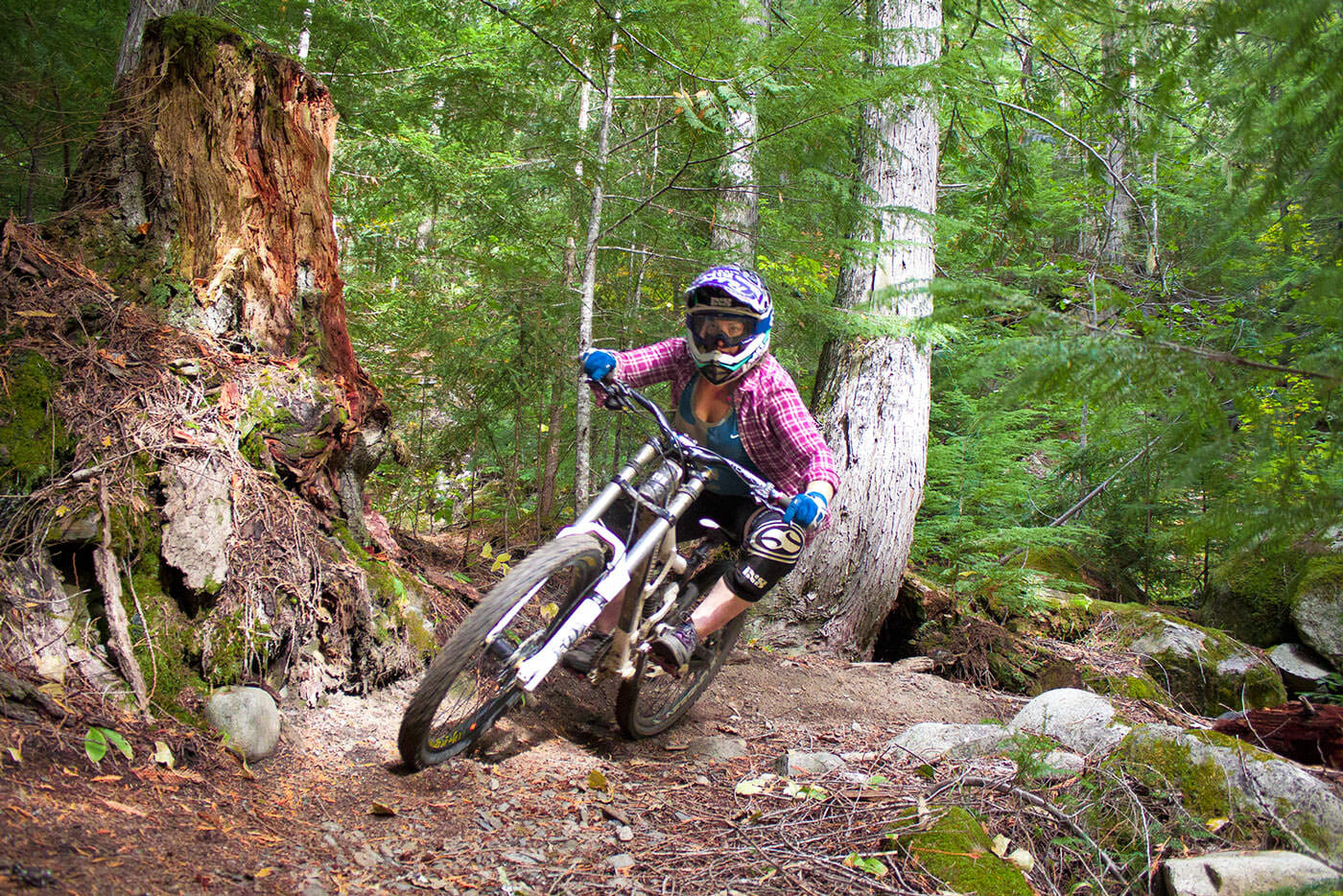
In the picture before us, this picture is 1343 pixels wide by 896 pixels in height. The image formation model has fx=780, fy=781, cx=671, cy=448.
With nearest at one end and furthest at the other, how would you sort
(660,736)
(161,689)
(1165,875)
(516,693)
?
(1165,875), (161,689), (516,693), (660,736)

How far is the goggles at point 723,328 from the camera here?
3850 mm

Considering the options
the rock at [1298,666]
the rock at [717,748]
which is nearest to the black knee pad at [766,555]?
the rock at [717,748]

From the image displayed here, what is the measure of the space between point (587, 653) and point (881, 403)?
3603 millimetres

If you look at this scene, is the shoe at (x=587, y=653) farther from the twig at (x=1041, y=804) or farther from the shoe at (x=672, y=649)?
the twig at (x=1041, y=804)

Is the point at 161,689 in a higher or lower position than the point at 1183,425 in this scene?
lower

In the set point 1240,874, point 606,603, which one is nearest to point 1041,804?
point 1240,874

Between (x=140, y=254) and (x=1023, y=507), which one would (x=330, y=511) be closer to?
(x=140, y=254)

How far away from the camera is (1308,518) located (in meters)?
2.40

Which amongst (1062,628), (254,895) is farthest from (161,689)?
(1062,628)

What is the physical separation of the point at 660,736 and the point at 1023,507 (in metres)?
6.74

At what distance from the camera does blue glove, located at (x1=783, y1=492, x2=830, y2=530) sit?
3.48 m

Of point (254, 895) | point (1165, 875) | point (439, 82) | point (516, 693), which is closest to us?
point (254, 895)

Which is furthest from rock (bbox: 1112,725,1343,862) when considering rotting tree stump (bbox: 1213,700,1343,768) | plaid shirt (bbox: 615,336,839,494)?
plaid shirt (bbox: 615,336,839,494)

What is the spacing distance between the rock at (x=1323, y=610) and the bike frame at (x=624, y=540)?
275 inches
